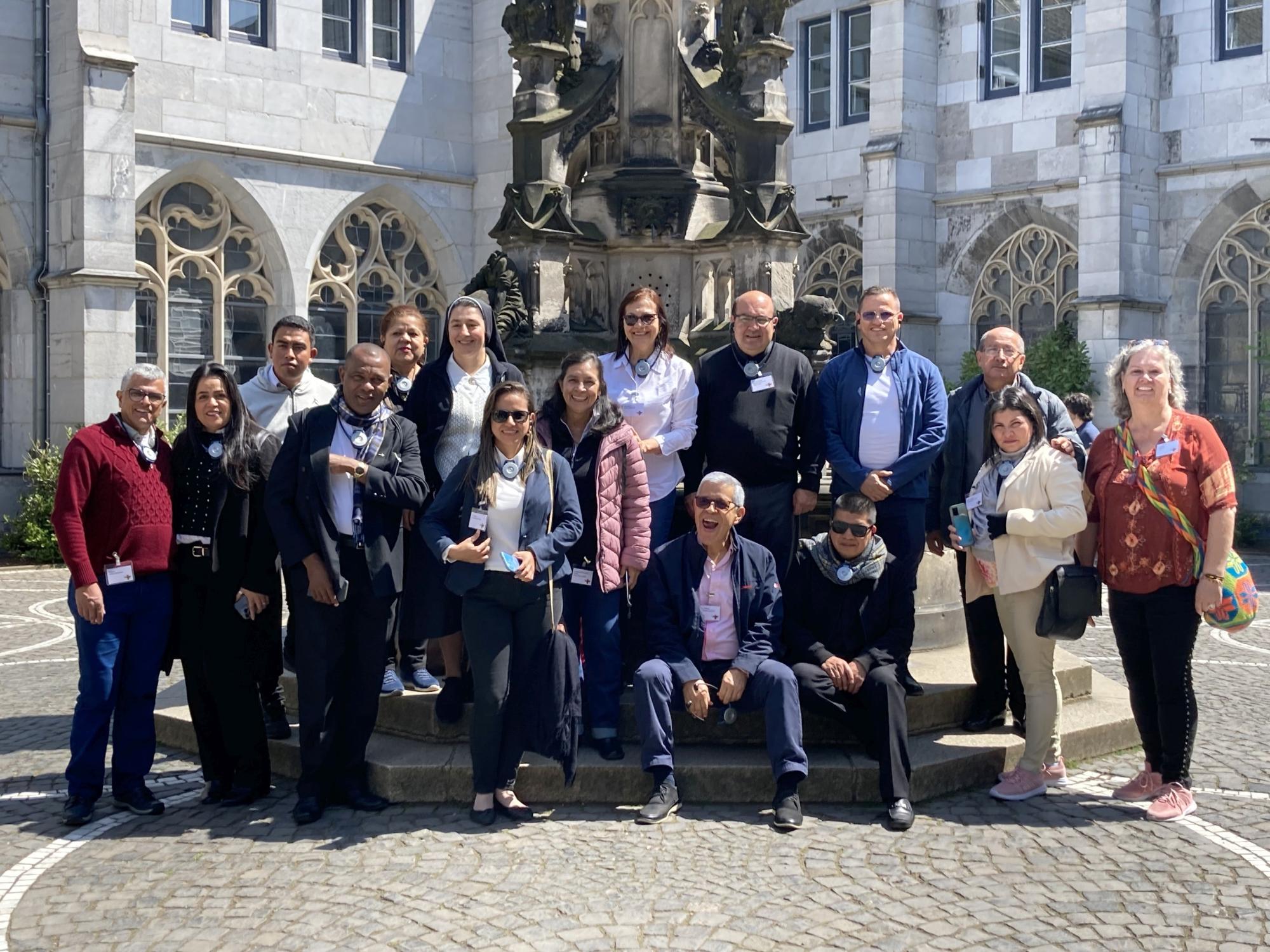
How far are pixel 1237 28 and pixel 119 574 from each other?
1746 centimetres

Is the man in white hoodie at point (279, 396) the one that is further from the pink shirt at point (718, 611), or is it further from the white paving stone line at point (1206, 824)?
the white paving stone line at point (1206, 824)

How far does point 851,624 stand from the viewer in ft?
21.0

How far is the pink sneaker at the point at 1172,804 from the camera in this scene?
601 cm

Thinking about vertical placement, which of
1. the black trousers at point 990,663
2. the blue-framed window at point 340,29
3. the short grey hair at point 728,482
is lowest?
the black trousers at point 990,663

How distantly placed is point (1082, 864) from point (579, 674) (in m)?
2.12

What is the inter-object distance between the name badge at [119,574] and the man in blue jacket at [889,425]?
10.2 feet

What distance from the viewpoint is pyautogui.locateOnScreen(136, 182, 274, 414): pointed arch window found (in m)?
19.3

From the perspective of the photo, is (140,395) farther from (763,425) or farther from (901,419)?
(901,419)

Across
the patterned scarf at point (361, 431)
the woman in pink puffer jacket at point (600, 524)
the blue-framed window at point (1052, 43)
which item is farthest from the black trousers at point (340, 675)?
the blue-framed window at point (1052, 43)

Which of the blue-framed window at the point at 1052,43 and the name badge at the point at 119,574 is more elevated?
the blue-framed window at the point at 1052,43

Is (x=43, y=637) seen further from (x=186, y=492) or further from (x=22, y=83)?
(x=22, y=83)

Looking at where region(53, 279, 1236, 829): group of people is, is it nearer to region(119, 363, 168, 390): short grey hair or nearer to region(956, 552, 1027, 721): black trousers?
region(119, 363, 168, 390): short grey hair

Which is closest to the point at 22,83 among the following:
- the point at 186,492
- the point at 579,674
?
the point at 186,492

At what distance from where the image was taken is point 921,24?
71.6ft
